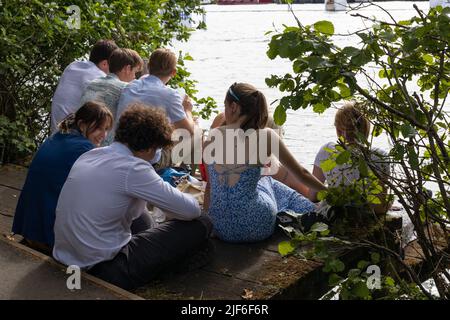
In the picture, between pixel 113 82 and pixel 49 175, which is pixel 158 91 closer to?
pixel 113 82

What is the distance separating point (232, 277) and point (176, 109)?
2.32 meters

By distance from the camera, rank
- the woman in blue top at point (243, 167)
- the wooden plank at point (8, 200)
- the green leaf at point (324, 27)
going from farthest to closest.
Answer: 1. the wooden plank at point (8, 200)
2. the woman in blue top at point (243, 167)
3. the green leaf at point (324, 27)

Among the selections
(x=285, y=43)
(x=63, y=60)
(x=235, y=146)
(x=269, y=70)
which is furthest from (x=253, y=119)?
(x=269, y=70)

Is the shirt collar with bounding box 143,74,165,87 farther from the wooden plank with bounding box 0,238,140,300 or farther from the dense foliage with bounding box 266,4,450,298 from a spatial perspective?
the dense foliage with bounding box 266,4,450,298

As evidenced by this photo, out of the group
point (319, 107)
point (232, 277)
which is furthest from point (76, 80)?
point (319, 107)

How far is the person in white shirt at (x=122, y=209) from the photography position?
3689 mm

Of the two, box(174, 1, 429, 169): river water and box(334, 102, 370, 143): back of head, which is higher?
box(334, 102, 370, 143): back of head

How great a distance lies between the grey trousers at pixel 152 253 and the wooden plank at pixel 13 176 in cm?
239

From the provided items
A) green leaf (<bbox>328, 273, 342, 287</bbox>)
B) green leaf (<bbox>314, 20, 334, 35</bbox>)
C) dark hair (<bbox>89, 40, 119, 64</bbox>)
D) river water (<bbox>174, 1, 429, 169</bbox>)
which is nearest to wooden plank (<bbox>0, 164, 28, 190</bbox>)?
dark hair (<bbox>89, 40, 119, 64</bbox>)

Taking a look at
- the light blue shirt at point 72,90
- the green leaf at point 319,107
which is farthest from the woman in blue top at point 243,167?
the light blue shirt at point 72,90

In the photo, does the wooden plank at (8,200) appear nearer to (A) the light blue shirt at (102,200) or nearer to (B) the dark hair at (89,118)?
(B) the dark hair at (89,118)

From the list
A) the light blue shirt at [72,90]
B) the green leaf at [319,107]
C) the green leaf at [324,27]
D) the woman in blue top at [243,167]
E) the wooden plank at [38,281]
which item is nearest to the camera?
the green leaf at [324,27]

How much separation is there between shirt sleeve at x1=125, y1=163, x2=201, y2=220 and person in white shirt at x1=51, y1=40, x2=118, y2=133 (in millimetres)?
2655

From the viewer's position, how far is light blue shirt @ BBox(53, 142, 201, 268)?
3.68 metres
